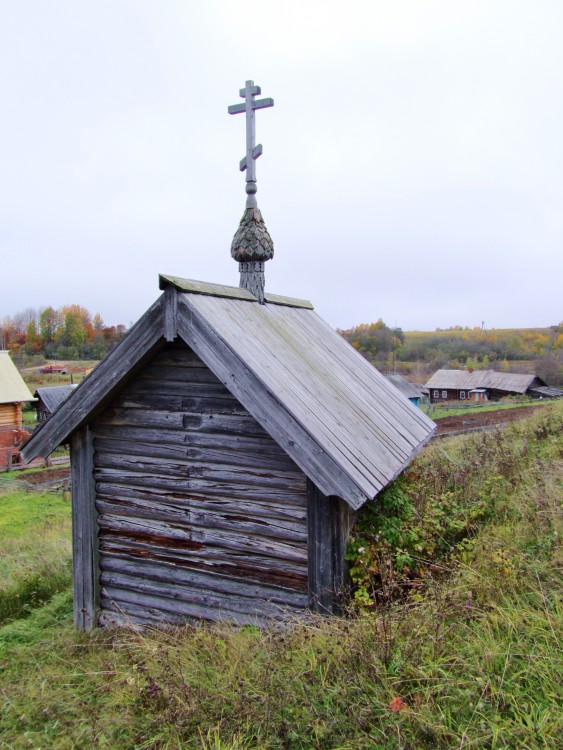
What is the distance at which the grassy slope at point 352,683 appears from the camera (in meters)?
3.00

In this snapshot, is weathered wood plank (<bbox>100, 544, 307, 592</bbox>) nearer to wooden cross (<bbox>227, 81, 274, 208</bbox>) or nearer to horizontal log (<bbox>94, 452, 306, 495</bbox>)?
horizontal log (<bbox>94, 452, 306, 495</bbox>)

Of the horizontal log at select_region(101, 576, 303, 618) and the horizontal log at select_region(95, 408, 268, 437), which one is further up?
the horizontal log at select_region(95, 408, 268, 437)

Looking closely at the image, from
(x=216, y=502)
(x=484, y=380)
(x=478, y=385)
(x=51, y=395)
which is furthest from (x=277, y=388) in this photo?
(x=484, y=380)

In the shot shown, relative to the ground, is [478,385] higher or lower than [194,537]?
lower

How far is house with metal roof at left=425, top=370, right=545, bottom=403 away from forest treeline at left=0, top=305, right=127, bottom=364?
46221 mm

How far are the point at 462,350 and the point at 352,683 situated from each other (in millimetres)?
102903

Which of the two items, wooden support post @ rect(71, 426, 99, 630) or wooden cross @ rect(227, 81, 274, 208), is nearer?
wooden support post @ rect(71, 426, 99, 630)

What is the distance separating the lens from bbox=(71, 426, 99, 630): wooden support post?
604cm

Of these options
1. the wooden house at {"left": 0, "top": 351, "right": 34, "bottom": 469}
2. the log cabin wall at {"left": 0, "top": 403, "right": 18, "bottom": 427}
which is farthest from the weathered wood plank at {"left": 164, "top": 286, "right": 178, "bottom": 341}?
the log cabin wall at {"left": 0, "top": 403, "right": 18, "bottom": 427}

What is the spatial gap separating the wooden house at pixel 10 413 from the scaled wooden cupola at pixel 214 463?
3015cm

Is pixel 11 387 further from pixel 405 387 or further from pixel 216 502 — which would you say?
pixel 405 387

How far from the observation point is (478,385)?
63969 mm

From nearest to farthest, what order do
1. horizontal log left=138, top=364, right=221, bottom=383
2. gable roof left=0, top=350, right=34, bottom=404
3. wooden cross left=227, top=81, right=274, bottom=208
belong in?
1. horizontal log left=138, top=364, right=221, bottom=383
2. wooden cross left=227, top=81, right=274, bottom=208
3. gable roof left=0, top=350, right=34, bottom=404

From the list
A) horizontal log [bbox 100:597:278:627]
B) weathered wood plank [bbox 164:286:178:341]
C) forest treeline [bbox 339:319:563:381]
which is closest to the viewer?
weathered wood plank [bbox 164:286:178:341]
